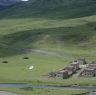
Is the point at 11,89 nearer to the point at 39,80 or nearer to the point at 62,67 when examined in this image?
the point at 39,80

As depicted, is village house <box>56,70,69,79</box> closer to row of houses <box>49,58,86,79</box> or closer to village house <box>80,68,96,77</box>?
row of houses <box>49,58,86,79</box>

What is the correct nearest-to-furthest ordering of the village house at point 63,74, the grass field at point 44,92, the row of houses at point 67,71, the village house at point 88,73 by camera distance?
the grass field at point 44,92 < the village house at point 63,74 < the row of houses at point 67,71 < the village house at point 88,73

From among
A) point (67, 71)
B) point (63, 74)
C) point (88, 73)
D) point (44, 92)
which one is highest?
point (44, 92)

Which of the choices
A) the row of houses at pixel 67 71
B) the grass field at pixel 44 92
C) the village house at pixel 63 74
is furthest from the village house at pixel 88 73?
the grass field at pixel 44 92

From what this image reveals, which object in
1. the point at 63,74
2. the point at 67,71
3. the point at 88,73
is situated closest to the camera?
the point at 63,74

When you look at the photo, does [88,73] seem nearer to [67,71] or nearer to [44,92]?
[67,71]

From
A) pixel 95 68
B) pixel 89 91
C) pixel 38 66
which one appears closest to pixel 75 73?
pixel 95 68

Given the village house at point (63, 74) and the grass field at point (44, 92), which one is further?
the village house at point (63, 74)

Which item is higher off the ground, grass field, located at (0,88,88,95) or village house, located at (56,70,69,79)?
grass field, located at (0,88,88,95)

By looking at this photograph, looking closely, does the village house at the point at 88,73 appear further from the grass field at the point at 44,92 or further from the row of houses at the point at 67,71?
the grass field at the point at 44,92

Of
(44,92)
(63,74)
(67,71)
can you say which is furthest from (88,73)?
(44,92)

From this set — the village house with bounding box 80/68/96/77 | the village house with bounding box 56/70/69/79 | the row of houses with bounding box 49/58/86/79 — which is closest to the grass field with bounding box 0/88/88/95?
the village house with bounding box 56/70/69/79
